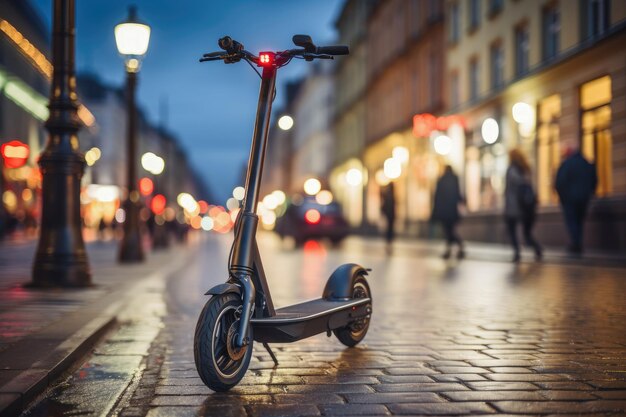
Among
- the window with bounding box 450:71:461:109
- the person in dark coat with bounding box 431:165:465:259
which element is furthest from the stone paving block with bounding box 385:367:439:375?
the window with bounding box 450:71:461:109

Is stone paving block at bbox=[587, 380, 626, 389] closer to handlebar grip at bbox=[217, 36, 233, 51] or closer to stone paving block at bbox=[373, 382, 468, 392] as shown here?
stone paving block at bbox=[373, 382, 468, 392]

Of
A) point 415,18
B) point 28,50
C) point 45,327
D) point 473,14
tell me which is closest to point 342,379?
point 45,327

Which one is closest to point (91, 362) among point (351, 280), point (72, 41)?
point (351, 280)

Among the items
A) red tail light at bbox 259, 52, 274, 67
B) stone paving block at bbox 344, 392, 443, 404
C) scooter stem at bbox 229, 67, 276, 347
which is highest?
red tail light at bbox 259, 52, 274, 67

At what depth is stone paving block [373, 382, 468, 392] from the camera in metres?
4.90

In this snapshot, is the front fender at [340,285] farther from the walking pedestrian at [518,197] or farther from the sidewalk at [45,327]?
the walking pedestrian at [518,197]

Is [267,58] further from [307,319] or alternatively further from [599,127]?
[599,127]

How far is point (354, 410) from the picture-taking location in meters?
4.39

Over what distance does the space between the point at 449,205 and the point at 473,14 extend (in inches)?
583

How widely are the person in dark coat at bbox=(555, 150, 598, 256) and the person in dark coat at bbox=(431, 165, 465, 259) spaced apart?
239 cm

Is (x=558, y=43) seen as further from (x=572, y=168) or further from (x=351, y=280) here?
(x=351, y=280)

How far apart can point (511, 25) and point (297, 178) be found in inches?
2968

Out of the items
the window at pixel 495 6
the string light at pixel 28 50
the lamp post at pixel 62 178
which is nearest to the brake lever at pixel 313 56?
the lamp post at pixel 62 178

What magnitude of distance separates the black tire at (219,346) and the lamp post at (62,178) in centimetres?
607
